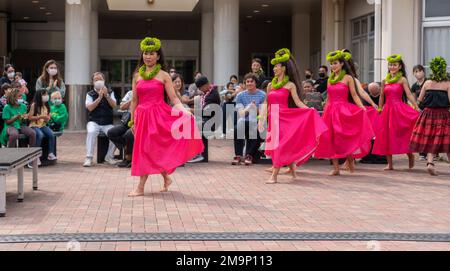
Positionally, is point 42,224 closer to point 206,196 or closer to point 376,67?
point 206,196

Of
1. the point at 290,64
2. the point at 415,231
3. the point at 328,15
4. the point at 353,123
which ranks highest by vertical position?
the point at 328,15

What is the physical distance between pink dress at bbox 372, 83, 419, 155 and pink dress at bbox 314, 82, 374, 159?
870 millimetres

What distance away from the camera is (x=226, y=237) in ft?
22.7

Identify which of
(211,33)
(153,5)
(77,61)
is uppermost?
(153,5)

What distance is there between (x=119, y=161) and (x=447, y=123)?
5.78m

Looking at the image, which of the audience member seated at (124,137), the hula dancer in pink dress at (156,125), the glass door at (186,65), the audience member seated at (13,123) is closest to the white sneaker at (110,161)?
the audience member seated at (124,137)

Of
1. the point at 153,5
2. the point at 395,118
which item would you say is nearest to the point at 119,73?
the point at 153,5

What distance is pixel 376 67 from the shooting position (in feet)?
67.4

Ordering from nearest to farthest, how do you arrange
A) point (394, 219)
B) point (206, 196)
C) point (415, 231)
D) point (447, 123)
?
point (415, 231)
point (394, 219)
point (206, 196)
point (447, 123)

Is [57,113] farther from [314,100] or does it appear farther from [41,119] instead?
[314,100]

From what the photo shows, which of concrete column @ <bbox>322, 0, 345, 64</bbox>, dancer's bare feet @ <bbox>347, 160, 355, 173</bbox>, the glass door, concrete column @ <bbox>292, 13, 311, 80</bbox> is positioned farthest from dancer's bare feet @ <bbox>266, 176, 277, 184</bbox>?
the glass door

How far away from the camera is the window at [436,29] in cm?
1934

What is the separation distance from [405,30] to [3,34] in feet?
62.6
